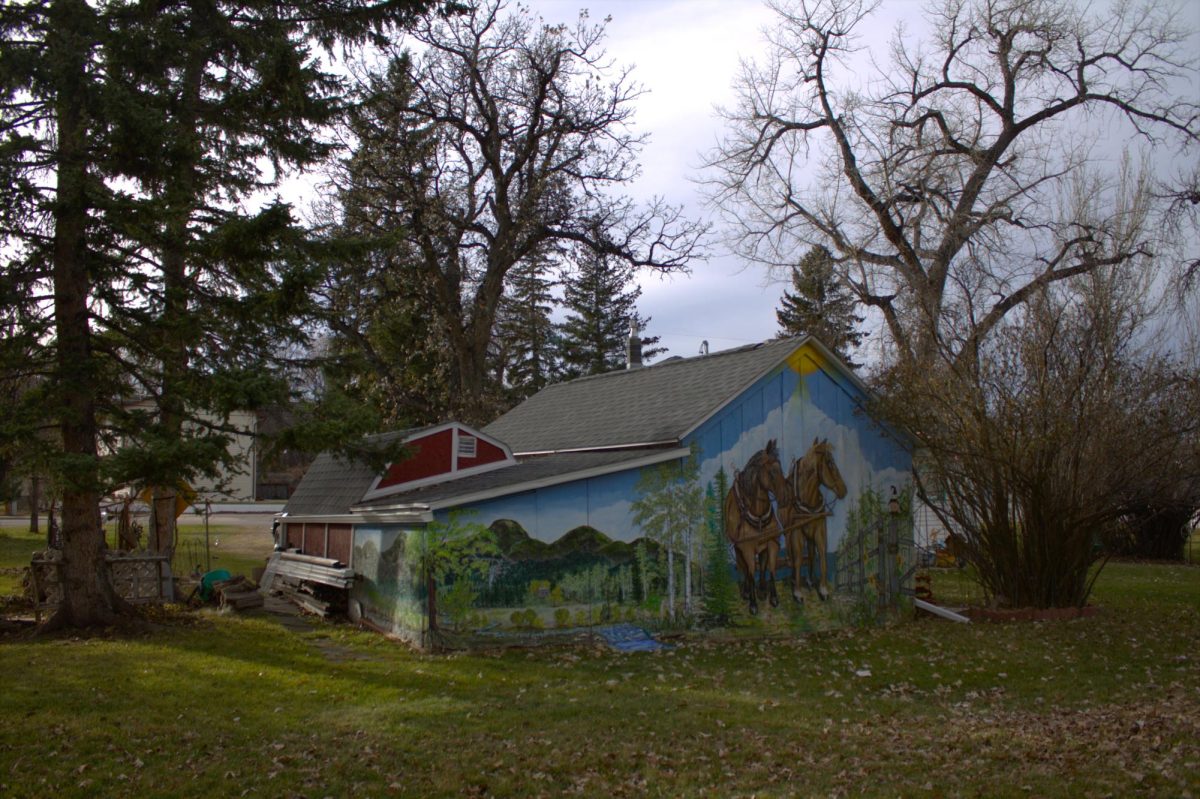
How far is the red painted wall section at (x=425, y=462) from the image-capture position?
17.0 meters

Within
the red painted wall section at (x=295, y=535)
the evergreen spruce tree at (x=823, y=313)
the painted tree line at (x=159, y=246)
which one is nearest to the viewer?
the painted tree line at (x=159, y=246)

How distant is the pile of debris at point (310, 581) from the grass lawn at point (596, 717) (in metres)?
2.06

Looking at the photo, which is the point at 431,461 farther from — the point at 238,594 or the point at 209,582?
the point at 209,582

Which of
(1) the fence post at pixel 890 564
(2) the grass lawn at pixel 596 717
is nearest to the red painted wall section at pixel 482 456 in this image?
(2) the grass lawn at pixel 596 717

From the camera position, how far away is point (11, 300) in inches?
510

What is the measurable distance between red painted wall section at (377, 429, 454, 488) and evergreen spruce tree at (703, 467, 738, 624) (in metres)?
5.12

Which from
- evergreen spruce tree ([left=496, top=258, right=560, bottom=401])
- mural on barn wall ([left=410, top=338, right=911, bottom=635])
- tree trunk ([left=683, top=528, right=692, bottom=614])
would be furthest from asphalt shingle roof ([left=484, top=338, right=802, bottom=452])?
evergreen spruce tree ([left=496, top=258, right=560, bottom=401])

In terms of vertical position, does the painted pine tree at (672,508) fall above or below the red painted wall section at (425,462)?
below

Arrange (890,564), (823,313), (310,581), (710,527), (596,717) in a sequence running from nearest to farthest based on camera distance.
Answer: (596,717)
(710,527)
(890,564)
(310,581)
(823,313)

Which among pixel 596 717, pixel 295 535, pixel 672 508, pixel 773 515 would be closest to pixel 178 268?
pixel 295 535

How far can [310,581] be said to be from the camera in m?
18.0

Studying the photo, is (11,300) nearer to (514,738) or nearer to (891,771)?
(514,738)

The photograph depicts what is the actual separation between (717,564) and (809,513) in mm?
2142

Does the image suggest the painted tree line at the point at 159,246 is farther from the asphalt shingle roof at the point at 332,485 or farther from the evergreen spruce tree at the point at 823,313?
the evergreen spruce tree at the point at 823,313
